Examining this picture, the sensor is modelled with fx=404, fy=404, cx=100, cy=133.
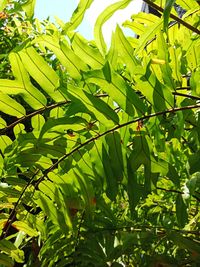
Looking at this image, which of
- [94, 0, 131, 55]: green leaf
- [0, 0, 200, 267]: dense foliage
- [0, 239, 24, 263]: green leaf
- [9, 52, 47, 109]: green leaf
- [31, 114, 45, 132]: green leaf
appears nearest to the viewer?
[94, 0, 131, 55]: green leaf

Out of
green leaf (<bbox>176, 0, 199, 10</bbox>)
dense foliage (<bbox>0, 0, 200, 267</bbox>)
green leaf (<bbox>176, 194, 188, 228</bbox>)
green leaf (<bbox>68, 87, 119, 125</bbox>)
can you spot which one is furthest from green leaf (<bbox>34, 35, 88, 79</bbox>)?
green leaf (<bbox>176, 194, 188, 228</bbox>)

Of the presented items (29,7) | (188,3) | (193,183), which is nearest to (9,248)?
(193,183)

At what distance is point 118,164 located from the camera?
3.41ft

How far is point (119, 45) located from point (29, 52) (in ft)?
0.77

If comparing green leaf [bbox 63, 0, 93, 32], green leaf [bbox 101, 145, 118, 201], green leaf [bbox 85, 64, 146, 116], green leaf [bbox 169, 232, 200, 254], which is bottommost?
green leaf [bbox 169, 232, 200, 254]

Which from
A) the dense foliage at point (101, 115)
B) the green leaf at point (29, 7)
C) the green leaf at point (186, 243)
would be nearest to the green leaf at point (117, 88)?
the dense foliage at point (101, 115)

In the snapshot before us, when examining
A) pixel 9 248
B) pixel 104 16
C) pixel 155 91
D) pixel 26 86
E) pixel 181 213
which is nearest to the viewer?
pixel 104 16

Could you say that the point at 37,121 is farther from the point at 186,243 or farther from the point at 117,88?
the point at 186,243

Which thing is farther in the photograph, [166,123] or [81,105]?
[166,123]

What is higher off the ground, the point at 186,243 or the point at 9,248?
the point at 186,243

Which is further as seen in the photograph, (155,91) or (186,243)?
(186,243)

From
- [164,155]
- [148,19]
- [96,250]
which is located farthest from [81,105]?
[96,250]

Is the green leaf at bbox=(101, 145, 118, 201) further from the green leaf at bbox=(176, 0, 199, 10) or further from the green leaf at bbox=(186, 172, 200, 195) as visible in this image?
the green leaf at bbox=(176, 0, 199, 10)

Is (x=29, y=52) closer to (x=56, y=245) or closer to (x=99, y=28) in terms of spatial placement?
(x=99, y=28)
